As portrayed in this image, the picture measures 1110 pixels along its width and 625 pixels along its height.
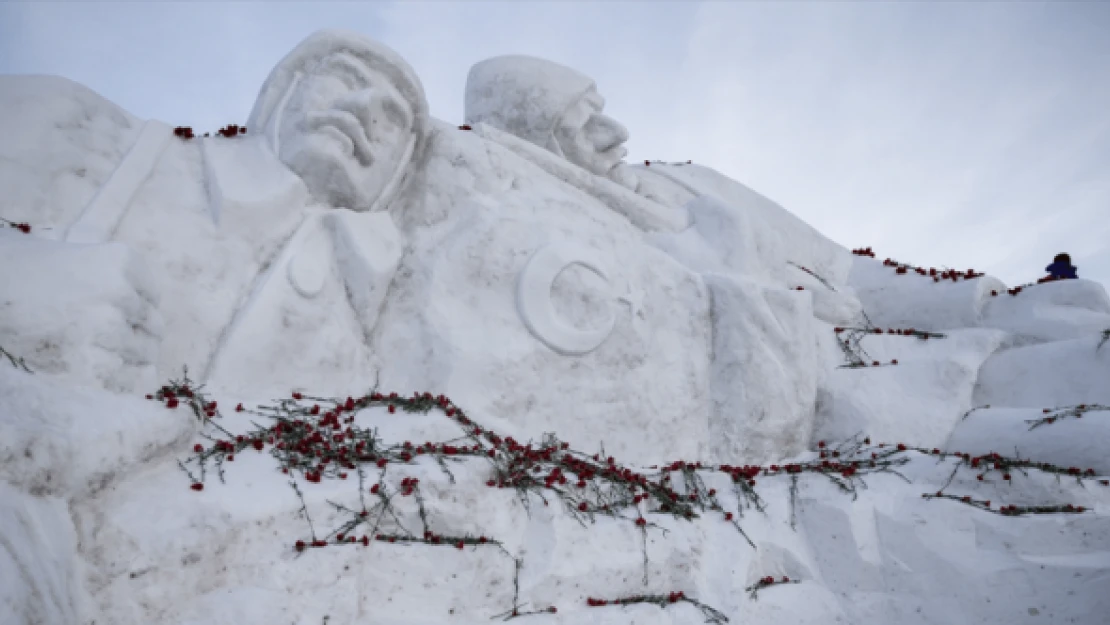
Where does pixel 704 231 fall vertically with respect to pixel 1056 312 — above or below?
above

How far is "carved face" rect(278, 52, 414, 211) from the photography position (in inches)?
218

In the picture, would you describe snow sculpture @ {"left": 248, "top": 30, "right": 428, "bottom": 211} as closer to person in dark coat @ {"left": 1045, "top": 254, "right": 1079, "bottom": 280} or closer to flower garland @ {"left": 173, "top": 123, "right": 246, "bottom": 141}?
flower garland @ {"left": 173, "top": 123, "right": 246, "bottom": 141}

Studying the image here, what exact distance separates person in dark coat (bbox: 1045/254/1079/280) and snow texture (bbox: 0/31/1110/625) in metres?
1.92

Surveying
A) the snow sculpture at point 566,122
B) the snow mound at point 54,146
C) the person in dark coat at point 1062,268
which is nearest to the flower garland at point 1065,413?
the snow sculpture at point 566,122

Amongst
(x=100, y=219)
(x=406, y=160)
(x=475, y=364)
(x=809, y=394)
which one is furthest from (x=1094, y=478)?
(x=100, y=219)

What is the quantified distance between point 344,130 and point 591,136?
3.31 m

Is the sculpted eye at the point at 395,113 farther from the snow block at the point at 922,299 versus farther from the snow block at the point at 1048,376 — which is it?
the snow block at the point at 1048,376

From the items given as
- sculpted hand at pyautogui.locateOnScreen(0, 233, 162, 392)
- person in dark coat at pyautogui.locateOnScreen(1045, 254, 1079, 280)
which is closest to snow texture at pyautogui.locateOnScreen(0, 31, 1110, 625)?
sculpted hand at pyautogui.locateOnScreen(0, 233, 162, 392)

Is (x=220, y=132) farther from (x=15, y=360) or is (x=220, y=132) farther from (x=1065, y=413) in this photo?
(x=1065, y=413)

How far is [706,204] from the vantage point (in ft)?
26.6

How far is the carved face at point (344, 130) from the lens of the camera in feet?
18.2

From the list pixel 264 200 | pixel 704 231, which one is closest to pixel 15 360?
pixel 264 200

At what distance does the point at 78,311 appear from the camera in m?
3.46

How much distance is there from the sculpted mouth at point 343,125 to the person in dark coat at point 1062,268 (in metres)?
8.85
